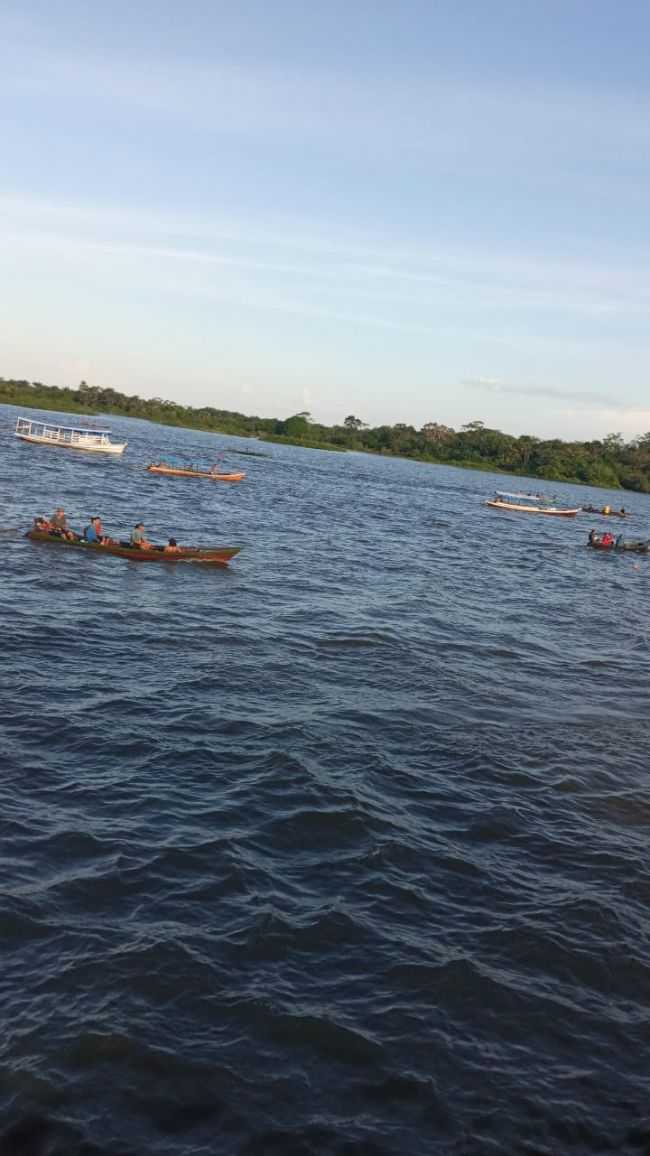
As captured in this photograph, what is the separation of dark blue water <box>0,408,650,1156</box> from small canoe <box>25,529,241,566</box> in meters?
5.58

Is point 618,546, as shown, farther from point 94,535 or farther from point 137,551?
point 94,535

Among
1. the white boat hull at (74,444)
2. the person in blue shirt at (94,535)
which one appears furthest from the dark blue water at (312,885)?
the white boat hull at (74,444)

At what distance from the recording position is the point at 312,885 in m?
13.0

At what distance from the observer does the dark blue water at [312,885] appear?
30.2ft

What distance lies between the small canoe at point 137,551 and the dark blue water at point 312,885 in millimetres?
5580

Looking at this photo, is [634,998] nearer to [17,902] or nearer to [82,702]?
[17,902]

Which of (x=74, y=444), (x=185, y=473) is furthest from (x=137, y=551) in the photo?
(x=74, y=444)

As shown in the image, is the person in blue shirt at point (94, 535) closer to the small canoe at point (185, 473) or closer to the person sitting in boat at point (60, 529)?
the person sitting in boat at point (60, 529)

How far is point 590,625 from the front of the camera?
113 ft

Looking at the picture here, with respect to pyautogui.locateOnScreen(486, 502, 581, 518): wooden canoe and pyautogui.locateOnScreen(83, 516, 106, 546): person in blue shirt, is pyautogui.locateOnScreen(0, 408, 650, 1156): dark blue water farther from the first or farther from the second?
pyautogui.locateOnScreen(486, 502, 581, 518): wooden canoe

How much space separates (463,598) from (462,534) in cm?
2785

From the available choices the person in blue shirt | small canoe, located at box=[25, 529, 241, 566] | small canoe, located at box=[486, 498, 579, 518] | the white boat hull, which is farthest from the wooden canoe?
the person in blue shirt

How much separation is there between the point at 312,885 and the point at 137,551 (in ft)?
76.5

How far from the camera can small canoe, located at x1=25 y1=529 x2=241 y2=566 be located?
34.5 meters
